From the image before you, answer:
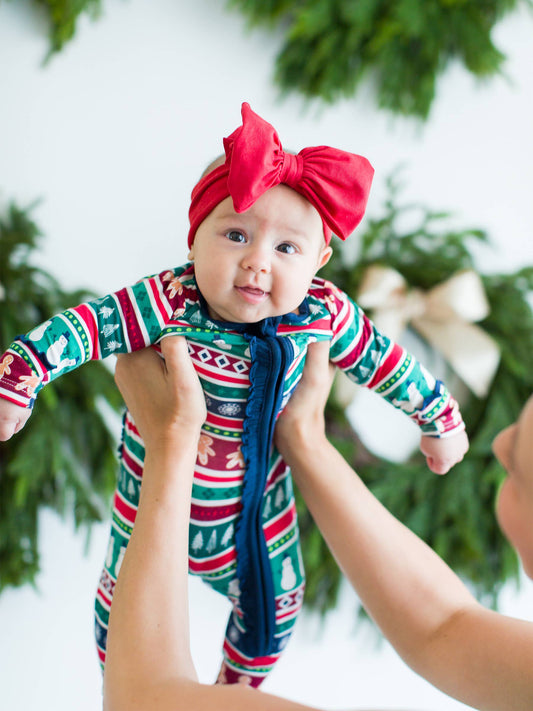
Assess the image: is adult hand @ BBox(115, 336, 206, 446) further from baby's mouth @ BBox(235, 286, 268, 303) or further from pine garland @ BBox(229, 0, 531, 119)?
pine garland @ BBox(229, 0, 531, 119)

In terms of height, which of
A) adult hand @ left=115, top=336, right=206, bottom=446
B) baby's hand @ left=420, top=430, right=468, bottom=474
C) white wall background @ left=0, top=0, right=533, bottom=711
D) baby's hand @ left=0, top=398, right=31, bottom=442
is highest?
white wall background @ left=0, top=0, right=533, bottom=711

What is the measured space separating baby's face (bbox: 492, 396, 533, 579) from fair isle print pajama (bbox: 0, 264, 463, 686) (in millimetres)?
289

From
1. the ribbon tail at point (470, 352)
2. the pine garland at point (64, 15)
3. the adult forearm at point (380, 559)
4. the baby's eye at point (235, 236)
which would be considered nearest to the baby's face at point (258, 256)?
the baby's eye at point (235, 236)

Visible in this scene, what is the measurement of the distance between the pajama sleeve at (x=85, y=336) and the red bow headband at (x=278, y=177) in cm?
11

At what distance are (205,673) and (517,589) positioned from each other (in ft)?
2.80

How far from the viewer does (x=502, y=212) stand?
187 cm

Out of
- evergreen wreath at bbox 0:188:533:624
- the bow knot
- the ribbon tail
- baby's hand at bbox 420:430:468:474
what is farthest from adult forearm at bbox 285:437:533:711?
the ribbon tail

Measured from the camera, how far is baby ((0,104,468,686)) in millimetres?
739

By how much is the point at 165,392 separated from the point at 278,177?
282mm

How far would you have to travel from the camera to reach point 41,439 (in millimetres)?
1481

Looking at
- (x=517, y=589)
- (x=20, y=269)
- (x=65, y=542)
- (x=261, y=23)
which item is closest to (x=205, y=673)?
(x=65, y=542)

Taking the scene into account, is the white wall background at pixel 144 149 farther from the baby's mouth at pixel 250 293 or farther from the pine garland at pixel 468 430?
the baby's mouth at pixel 250 293

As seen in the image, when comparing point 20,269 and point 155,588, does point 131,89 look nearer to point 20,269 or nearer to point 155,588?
point 20,269

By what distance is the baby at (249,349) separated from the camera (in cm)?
74
